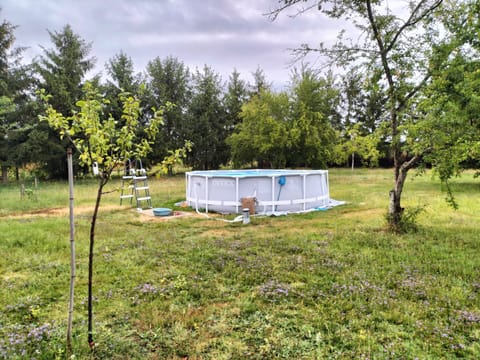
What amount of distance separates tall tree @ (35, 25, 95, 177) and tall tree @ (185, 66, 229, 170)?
24.7 ft

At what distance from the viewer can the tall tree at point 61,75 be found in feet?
58.3

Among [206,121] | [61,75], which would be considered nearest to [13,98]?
[61,75]

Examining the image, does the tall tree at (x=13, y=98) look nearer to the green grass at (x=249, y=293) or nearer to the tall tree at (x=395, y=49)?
the green grass at (x=249, y=293)

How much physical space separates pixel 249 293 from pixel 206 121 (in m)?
20.0

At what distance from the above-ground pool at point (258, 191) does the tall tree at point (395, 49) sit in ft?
10.9

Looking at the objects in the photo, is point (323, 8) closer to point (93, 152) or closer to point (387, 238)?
point (387, 238)

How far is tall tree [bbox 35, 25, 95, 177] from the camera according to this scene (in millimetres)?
17761

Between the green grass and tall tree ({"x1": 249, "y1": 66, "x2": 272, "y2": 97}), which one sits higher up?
tall tree ({"x1": 249, "y1": 66, "x2": 272, "y2": 97})

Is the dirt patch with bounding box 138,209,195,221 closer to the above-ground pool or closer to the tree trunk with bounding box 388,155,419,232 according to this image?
the above-ground pool

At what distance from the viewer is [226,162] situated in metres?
24.5

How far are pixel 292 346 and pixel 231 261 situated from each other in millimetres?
2007

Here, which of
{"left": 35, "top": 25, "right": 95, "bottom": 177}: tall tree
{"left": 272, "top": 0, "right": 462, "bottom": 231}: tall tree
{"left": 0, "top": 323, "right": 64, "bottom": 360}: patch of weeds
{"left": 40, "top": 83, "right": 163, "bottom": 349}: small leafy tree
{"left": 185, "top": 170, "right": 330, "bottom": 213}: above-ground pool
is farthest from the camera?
{"left": 35, "top": 25, "right": 95, "bottom": 177}: tall tree

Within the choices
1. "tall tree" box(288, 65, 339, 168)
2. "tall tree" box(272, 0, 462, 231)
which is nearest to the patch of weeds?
"tall tree" box(272, 0, 462, 231)

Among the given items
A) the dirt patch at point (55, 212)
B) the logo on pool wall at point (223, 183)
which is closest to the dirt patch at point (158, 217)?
the logo on pool wall at point (223, 183)
